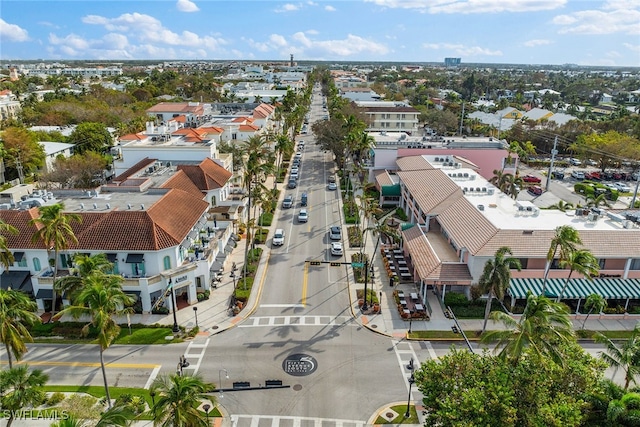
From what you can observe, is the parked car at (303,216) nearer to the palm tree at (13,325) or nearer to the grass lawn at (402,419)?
the grass lawn at (402,419)

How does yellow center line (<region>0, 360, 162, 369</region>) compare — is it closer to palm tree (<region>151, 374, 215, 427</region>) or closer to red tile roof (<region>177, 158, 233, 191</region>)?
palm tree (<region>151, 374, 215, 427</region>)

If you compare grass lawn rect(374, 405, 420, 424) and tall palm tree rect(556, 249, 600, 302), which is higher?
tall palm tree rect(556, 249, 600, 302)

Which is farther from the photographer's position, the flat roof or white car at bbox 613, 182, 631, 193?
white car at bbox 613, 182, 631, 193

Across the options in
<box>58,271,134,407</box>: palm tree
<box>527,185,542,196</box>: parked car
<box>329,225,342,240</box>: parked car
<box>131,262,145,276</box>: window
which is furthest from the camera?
<box>527,185,542,196</box>: parked car

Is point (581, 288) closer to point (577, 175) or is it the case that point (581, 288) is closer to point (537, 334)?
point (537, 334)

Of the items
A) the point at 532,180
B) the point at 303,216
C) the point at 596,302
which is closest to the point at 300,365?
the point at 596,302

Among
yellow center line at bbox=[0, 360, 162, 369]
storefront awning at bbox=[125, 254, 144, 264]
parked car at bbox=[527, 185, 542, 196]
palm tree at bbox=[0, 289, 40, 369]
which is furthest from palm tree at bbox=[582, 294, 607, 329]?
parked car at bbox=[527, 185, 542, 196]
